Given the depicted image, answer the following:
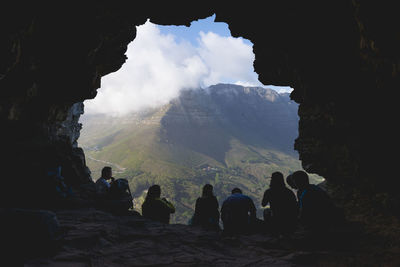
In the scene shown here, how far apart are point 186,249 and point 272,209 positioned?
4.16 metres

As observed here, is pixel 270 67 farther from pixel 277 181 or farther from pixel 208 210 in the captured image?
pixel 208 210

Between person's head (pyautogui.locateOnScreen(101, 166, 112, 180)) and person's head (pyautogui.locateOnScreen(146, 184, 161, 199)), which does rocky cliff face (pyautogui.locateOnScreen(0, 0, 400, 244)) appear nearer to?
person's head (pyautogui.locateOnScreen(101, 166, 112, 180))

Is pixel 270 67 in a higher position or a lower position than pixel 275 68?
higher

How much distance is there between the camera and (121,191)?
12.9 metres

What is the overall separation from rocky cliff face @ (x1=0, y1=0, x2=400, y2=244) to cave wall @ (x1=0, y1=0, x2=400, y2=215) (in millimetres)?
74

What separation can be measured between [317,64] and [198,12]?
38.2ft

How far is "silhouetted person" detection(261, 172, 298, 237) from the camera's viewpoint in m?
9.34

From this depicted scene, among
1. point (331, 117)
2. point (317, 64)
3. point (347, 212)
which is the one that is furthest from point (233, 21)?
point (347, 212)

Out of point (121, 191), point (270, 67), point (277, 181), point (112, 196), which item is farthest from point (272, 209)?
point (270, 67)

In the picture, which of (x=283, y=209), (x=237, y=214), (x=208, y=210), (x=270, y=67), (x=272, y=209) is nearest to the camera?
(x=283, y=209)

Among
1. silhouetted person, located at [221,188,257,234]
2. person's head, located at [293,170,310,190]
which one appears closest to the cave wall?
person's head, located at [293,170,310,190]

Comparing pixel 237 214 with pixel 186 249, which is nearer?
pixel 186 249

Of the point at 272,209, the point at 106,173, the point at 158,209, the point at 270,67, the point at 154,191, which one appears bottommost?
the point at 158,209

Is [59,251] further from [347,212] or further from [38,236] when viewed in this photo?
[347,212]
